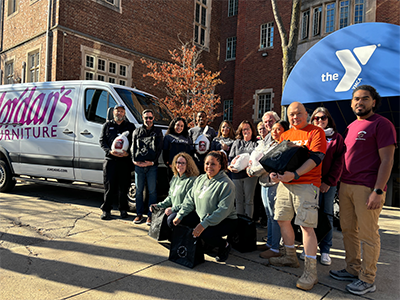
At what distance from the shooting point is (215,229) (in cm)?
345

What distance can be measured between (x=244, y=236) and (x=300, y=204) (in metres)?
1.17

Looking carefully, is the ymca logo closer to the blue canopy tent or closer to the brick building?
the blue canopy tent

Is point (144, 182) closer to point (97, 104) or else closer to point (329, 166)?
point (97, 104)

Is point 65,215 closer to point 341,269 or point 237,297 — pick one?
point 237,297

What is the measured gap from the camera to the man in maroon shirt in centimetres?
278

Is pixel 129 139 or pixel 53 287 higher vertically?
pixel 129 139

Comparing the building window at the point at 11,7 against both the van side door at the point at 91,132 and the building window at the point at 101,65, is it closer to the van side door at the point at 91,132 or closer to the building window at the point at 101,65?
the building window at the point at 101,65

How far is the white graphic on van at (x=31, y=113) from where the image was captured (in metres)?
6.20

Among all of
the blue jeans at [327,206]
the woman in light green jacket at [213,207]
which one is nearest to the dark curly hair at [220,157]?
the woman in light green jacket at [213,207]

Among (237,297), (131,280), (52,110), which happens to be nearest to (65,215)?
(52,110)

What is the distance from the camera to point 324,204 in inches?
150

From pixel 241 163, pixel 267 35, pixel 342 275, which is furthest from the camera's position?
pixel 267 35

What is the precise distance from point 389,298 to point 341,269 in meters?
0.68

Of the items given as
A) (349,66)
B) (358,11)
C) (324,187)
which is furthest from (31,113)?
(358,11)
